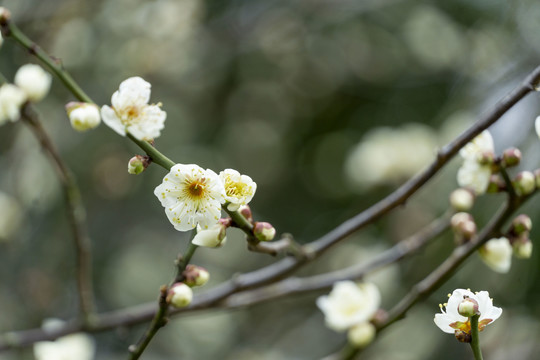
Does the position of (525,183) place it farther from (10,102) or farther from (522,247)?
(10,102)

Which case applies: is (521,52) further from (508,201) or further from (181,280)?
(181,280)

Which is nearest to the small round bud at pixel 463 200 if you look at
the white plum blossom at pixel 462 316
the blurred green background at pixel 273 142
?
the white plum blossom at pixel 462 316

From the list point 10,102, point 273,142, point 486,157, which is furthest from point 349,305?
point 273,142

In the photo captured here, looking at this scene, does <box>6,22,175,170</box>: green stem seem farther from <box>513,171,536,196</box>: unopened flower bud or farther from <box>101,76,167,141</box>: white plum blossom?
<box>513,171,536,196</box>: unopened flower bud

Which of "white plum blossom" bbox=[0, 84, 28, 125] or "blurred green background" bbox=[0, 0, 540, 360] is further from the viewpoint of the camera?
"blurred green background" bbox=[0, 0, 540, 360]

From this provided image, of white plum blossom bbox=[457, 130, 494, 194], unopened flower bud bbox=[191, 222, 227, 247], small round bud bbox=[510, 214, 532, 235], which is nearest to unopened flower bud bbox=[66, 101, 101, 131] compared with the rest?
unopened flower bud bbox=[191, 222, 227, 247]

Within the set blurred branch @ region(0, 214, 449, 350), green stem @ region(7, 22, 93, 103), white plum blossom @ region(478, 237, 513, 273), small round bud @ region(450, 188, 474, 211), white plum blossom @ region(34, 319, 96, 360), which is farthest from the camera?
white plum blossom @ region(34, 319, 96, 360)

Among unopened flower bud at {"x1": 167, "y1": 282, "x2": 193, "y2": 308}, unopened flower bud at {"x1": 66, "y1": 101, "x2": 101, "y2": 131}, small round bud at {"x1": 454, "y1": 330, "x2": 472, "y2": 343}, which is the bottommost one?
small round bud at {"x1": 454, "y1": 330, "x2": 472, "y2": 343}
